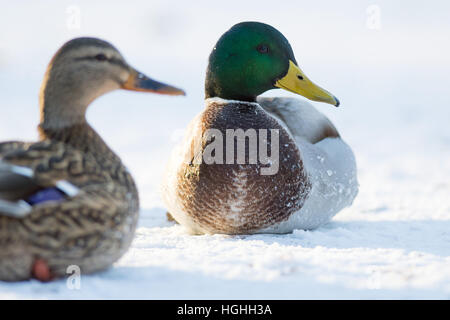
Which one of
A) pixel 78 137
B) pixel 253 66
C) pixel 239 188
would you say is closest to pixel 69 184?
pixel 78 137

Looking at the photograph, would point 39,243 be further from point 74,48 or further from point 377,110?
point 377,110

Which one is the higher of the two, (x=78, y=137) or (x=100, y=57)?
(x=100, y=57)

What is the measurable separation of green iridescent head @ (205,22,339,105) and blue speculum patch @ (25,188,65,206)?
6.40 ft

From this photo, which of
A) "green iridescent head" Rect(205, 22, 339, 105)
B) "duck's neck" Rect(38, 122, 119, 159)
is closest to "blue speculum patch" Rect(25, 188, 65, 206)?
"duck's neck" Rect(38, 122, 119, 159)

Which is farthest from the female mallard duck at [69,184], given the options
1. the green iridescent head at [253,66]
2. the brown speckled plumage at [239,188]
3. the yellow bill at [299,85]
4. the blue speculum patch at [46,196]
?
the yellow bill at [299,85]

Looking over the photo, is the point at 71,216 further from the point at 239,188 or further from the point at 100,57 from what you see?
the point at 239,188

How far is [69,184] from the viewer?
8.45 feet

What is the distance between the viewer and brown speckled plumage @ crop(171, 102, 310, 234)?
13.1 feet

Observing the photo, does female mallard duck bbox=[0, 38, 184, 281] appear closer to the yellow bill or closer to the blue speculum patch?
the blue speculum patch

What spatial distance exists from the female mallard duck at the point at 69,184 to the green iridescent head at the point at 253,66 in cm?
122

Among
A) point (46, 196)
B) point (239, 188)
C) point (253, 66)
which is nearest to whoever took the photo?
point (46, 196)

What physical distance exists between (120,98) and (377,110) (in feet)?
16.0

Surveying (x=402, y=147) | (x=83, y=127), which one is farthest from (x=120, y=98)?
(x=83, y=127)

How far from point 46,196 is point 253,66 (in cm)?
204
